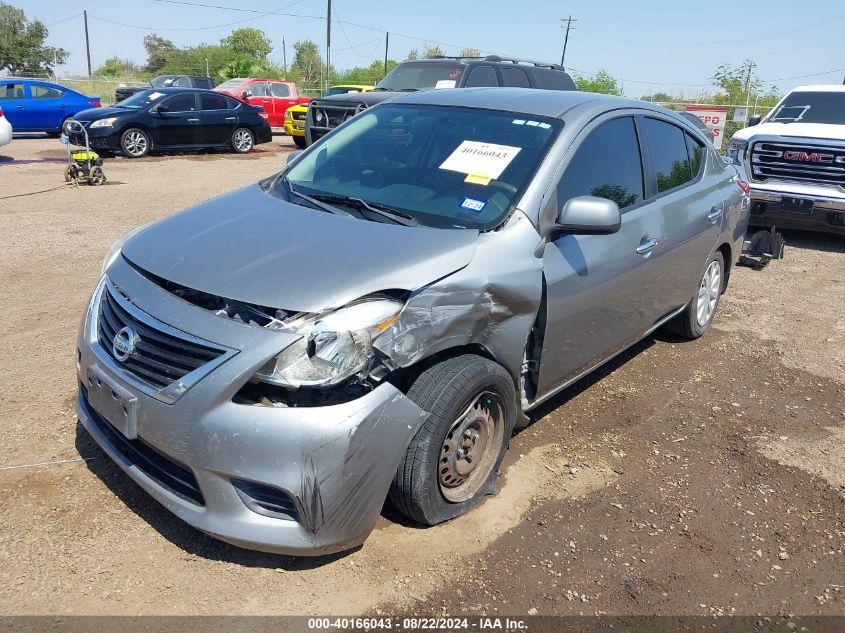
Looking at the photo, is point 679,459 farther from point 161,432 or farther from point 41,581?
point 41,581

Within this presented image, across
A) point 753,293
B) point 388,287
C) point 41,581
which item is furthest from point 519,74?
point 41,581

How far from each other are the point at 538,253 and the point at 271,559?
5.92 ft

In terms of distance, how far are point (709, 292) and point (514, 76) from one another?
7.53 meters

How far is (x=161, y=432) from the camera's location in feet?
8.51

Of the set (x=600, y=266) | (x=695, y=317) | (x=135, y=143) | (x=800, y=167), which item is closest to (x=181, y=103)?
(x=135, y=143)

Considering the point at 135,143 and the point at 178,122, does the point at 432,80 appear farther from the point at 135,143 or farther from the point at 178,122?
the point at 135,143

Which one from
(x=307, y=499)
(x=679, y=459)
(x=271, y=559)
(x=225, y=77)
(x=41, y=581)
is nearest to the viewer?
(x=307, y=499)

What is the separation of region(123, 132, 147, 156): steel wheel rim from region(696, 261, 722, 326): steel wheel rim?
13463 millimetres

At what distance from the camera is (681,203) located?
4.63 m

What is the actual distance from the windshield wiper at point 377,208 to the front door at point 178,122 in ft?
45.0

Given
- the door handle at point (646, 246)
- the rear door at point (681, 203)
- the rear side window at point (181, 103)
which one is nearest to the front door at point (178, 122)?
the rear side window at point (181, 103)

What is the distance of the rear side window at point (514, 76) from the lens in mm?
11945

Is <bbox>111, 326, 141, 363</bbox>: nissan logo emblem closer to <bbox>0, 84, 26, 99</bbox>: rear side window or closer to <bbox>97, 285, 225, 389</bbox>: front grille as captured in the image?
<bbox>97, 285, 225, 389</bbox>: front grille

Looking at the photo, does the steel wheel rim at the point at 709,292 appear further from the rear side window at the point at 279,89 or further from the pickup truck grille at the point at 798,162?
the rear side window at the point at 279,89
